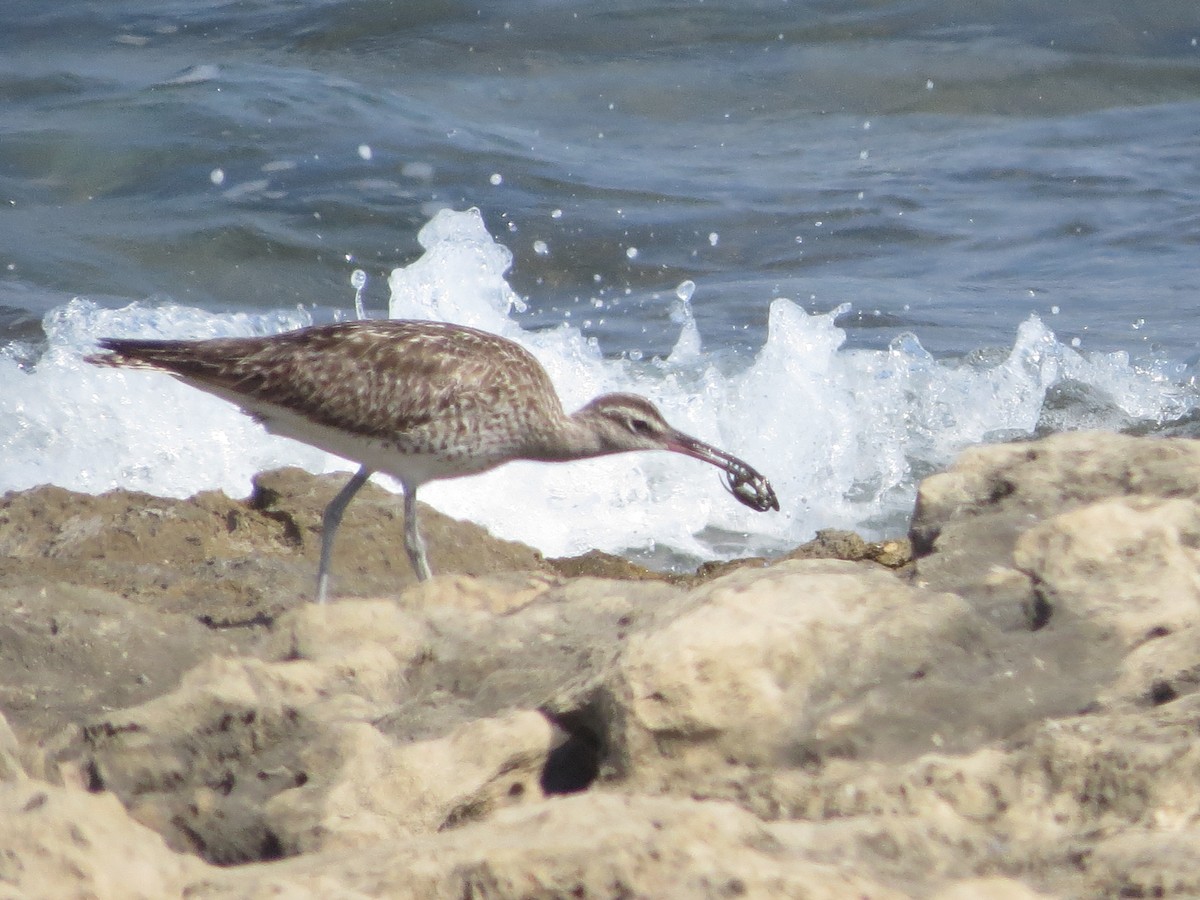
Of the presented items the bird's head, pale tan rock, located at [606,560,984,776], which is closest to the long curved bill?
the bird's head

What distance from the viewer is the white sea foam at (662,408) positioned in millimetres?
9305

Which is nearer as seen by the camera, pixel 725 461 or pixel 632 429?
pixel 632 429

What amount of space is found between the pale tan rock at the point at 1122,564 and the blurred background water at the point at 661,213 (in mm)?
4969

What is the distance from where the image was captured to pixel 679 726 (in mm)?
3328

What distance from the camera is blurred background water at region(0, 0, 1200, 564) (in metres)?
9.78

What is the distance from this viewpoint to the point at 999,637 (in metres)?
3.68

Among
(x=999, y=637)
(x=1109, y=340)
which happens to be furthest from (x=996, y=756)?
(x=1109, y=340)

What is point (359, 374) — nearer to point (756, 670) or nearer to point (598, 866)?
point (756, 670)

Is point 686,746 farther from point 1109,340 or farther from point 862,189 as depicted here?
point 862,189

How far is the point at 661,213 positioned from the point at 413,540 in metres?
7.40

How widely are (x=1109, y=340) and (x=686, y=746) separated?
8254mm

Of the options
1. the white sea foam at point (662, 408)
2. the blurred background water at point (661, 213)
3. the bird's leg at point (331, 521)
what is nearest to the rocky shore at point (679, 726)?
the bird's leg at point (331, 521)

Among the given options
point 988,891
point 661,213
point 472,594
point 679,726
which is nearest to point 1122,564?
point 679,726

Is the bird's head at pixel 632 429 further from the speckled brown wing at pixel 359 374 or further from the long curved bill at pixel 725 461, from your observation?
the speckled brown wing at pixel 359 374
